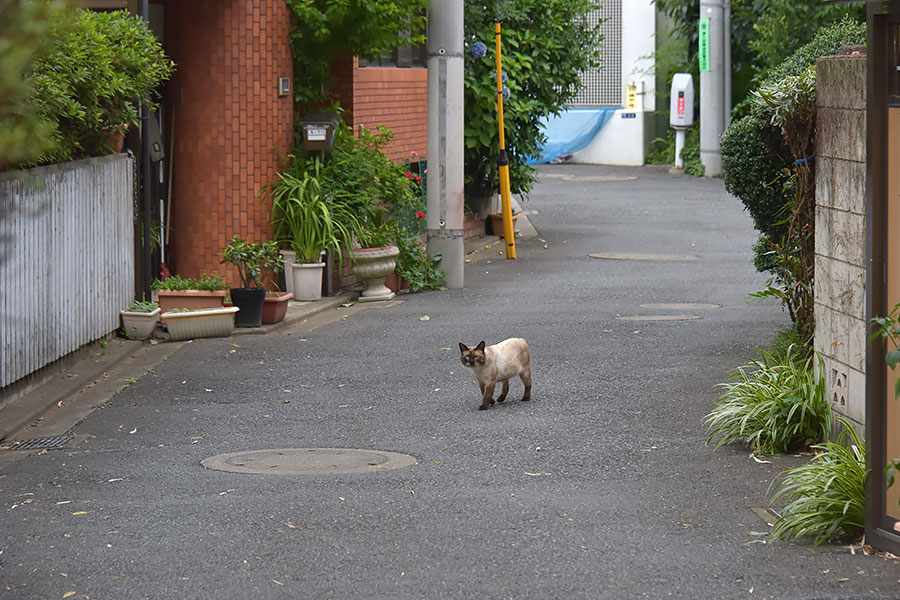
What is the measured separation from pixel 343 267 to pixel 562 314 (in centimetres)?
334

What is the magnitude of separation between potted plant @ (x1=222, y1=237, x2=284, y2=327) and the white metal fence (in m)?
1.16

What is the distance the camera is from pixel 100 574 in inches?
234

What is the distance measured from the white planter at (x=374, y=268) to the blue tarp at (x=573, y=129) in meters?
23.4

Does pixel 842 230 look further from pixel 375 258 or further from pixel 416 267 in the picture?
pixel 416 267

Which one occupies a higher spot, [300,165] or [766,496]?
[300,165]

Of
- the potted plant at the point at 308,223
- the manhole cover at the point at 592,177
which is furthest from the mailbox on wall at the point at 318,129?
the manhole cover at the point at 592,177

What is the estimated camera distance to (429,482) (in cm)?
767

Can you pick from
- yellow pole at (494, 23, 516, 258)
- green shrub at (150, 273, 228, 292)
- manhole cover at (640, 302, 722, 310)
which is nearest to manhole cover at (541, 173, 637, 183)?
yellow pole at (494, 23, 516, 258)

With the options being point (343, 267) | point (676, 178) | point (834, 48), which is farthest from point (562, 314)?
point (676, 178)

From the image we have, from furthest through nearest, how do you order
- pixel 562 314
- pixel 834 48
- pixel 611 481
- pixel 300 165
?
pixel 300 165 < pixel 562 314 < pixel 834 48 < pixel 611 481

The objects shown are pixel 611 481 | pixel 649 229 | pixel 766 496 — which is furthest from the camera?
pixel 649 229

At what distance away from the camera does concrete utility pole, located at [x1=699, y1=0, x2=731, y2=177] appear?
34281 mm

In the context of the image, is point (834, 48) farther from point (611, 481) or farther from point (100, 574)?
point (100, 574)

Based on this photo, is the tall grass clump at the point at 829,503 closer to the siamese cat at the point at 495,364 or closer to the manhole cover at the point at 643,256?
the siamese cat at the point at 495,364
